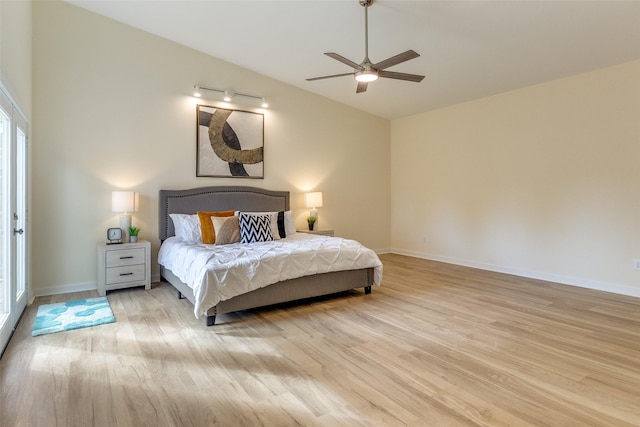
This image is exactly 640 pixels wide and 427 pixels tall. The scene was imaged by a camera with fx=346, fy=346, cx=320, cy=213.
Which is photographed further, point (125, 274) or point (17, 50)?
point (125, 274)

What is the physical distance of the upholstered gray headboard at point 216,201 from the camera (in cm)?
476

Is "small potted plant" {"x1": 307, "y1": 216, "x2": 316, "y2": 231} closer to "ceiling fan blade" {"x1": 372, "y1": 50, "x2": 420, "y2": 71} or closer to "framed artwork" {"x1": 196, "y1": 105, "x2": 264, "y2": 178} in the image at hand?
"framed artwork" {"x1": 196, "y1": 105, "x2": 264, "y2": 178}

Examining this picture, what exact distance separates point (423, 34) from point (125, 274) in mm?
4486

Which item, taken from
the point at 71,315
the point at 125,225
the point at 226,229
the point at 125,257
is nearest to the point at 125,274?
the point at 125,257

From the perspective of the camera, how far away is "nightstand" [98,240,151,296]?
406 centimetres

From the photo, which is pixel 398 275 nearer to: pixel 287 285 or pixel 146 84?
pixel 287 285

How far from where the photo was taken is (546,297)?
4.03 meters

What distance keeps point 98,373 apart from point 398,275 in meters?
3.92

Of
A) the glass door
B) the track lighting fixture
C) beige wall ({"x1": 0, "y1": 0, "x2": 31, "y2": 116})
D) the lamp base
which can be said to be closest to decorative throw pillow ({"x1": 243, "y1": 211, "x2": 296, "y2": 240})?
the lamp base

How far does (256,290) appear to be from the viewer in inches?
131

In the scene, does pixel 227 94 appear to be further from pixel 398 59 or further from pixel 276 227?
pixel 398 59

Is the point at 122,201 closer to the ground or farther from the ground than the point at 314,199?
closer to the ground

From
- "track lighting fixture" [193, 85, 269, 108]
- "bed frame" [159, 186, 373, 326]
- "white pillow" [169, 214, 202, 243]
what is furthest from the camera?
"track lighting fixture" [193, 85, 269, 108]

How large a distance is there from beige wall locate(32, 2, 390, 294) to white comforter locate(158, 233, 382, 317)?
1.09m
